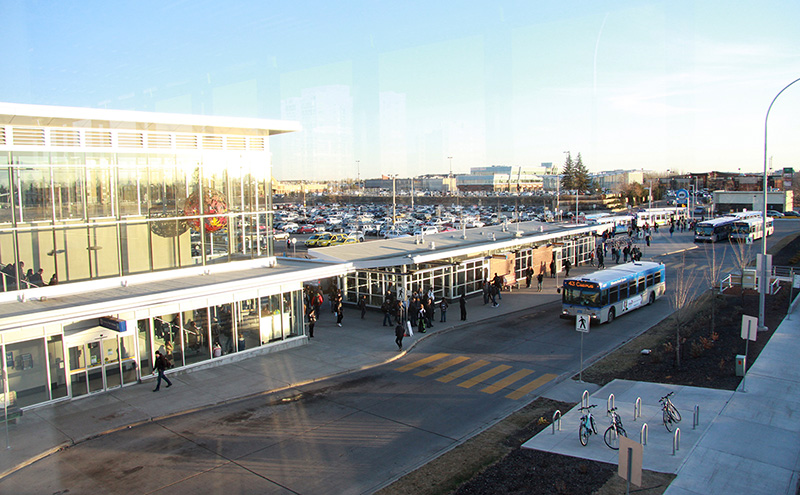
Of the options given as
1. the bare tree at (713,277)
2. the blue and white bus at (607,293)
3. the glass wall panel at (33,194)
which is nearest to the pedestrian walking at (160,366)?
the glass wall panel at (33,194)

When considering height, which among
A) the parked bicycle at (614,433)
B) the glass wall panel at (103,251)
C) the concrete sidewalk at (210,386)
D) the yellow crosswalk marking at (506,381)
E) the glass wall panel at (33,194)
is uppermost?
the glass wall panel at (33,194)

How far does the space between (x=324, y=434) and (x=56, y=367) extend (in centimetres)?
801

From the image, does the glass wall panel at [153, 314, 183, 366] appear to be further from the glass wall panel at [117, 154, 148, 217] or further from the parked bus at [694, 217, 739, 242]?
the parked bus at [694, 217, 739, 242]

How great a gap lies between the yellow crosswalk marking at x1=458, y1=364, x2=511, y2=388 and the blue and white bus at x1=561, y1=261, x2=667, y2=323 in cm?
707

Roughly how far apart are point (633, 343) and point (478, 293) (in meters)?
11.2

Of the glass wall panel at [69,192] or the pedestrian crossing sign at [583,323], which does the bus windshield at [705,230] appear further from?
the glass wall panel at [69,192]

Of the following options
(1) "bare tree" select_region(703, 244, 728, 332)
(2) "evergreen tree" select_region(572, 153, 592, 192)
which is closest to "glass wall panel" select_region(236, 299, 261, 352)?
(1) "bare tree" select_region(703, 244, 728, 332)

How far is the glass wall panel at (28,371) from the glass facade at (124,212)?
8.00 feet

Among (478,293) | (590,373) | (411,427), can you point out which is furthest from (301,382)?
(478,293)

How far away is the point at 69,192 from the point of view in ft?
54.0

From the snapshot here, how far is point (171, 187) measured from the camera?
18906mm

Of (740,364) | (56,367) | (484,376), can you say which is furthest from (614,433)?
(56,367)

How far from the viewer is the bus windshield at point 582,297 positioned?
2280cm

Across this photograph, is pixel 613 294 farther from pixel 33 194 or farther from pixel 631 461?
pixel 33 194
